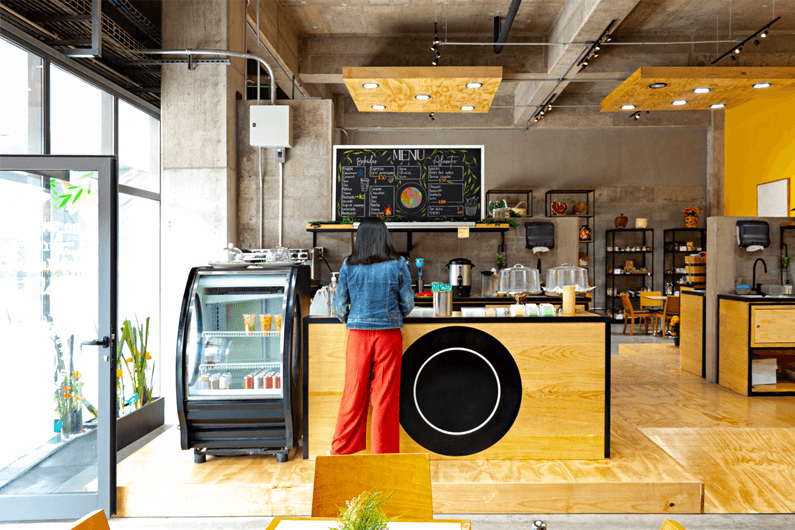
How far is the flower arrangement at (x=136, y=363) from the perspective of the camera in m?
4.75

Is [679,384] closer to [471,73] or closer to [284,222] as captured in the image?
[471,73]

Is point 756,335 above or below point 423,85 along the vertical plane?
below

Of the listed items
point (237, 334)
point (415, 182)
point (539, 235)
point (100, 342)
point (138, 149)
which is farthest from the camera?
point (539, 235)

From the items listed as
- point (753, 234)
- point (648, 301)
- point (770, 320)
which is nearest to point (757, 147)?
point (648, 301)

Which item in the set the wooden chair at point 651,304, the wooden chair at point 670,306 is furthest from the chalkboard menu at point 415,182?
the wooden chair at point 651,304

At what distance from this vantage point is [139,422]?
192 inches

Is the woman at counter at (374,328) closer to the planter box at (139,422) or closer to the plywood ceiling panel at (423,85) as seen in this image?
the planter box at (139,422)

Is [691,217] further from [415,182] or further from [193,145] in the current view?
[193,145]

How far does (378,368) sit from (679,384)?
13.6ft

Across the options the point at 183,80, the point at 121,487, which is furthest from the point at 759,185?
the point at 121,487

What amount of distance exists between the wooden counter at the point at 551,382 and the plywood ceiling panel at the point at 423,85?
3.28 m

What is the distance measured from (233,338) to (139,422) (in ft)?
5.74

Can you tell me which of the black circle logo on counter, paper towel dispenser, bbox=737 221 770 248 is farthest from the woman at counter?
paper towel dispenser, bbox=737 221 770 248

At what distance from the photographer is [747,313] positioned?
17.7ft
